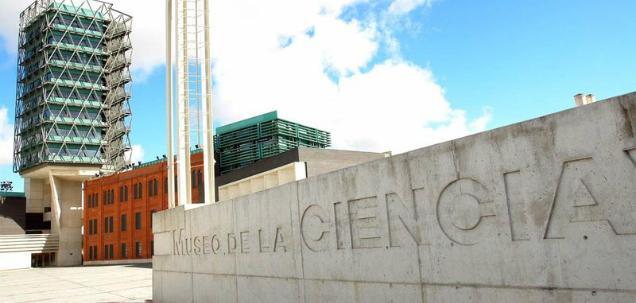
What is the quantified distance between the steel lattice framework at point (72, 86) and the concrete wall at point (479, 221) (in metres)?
75.8

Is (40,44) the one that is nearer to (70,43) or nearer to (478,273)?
(70,43)

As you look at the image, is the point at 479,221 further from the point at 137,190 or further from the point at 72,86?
the point at 72,86

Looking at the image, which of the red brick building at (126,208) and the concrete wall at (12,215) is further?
the concrete wall at (12,215)

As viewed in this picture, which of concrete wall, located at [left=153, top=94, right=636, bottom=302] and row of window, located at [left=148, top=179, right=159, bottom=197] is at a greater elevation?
row of window, located at [left=148, top=179, right=159, bottom=197]

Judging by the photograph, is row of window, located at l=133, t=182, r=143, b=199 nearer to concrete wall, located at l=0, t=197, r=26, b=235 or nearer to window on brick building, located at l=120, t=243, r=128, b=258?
window on brick building, located at l=120, t=243, r=128, b=258

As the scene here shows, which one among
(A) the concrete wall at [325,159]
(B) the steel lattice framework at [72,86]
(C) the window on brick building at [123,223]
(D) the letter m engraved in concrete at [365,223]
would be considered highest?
(B) the steel lattice framework at [72,86]

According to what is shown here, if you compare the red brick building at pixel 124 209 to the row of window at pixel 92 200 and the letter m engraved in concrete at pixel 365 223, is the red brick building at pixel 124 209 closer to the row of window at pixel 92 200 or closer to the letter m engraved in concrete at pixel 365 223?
the row of window at pixel 92 200

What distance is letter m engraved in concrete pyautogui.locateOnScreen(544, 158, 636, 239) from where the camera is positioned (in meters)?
4.45

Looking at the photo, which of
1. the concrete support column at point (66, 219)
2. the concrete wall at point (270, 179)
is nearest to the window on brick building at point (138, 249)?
the concrete support column at point (66, 219)

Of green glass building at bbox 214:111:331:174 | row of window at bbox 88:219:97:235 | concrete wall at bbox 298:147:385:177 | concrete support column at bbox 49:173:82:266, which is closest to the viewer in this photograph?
concrete wall at bbox 298:147:385:177

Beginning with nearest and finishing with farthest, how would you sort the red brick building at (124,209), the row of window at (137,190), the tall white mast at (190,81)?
the tall white mast at (190,81) < the red brick building at (124,209) < the row of window at (137,190)

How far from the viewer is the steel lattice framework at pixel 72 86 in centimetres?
7519

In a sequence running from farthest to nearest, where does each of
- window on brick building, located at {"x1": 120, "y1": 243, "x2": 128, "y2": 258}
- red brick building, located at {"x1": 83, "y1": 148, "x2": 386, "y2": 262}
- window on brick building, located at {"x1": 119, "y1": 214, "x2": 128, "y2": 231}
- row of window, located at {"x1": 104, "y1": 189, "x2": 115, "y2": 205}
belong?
row of window, located at {"x1": 104, "y1": 189, "x2": 115, "y2": 205}, window on brick building, located at {"x1": 119, "y1": 214, "x2": 128, "y2": 231}, window on brick building, located at {"x1": 120, "y1": 243, "x2": 128, "y2": 258}, red brick building, located at {"x1": 83, "y1": 148, "x2": 386, "y2": 262}

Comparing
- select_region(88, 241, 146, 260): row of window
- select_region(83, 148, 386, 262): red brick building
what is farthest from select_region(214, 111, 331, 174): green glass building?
select_region(88, 241, 146, 260): row of window
